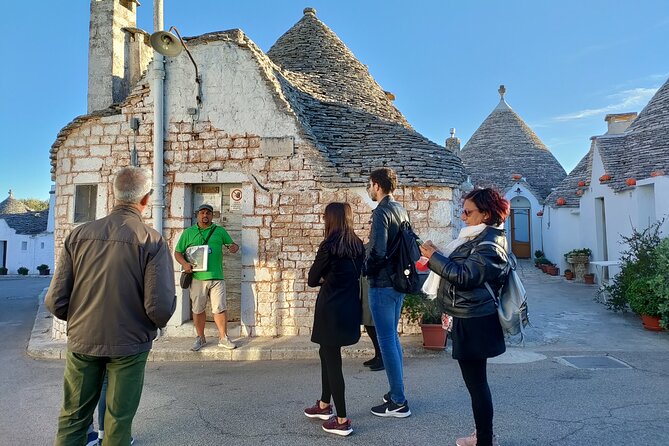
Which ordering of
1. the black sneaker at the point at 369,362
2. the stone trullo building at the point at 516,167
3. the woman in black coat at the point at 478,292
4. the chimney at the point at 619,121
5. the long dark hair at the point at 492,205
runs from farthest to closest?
the stone trullo building at the point at 516,167 → the chimney at the point at 619,121 → the black sneaker at the point at 369,362 → the long dark hair at the point at 492,205 → the woman in black coat at the point at 478,292

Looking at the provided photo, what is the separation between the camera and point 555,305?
10.3 meters

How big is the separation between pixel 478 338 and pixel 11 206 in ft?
166

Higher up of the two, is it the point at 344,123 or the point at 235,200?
the point at 344,123

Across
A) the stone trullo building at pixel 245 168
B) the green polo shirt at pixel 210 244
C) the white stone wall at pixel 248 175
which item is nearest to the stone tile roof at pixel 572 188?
the stone trullo building at pixel 245 168

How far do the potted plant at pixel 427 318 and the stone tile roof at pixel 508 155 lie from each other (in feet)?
58.8

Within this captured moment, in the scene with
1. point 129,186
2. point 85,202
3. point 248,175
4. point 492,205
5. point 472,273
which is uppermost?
point 248,175

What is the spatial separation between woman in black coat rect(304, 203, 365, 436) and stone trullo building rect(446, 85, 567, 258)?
17961mm

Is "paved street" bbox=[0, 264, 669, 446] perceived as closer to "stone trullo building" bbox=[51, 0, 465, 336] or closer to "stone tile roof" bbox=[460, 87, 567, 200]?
"stone trullo building" bbox=[51, 0, 465, 336]

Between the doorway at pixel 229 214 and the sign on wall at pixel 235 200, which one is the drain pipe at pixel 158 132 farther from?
the sign on wall at pixel 235 200

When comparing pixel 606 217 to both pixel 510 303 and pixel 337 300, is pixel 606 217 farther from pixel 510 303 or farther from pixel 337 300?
pixel 337 300

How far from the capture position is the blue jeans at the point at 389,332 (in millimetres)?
3646

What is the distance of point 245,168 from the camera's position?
7000 mm

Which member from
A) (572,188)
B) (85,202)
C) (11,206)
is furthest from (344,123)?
(11,206)

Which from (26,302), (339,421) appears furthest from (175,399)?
(26,302)
